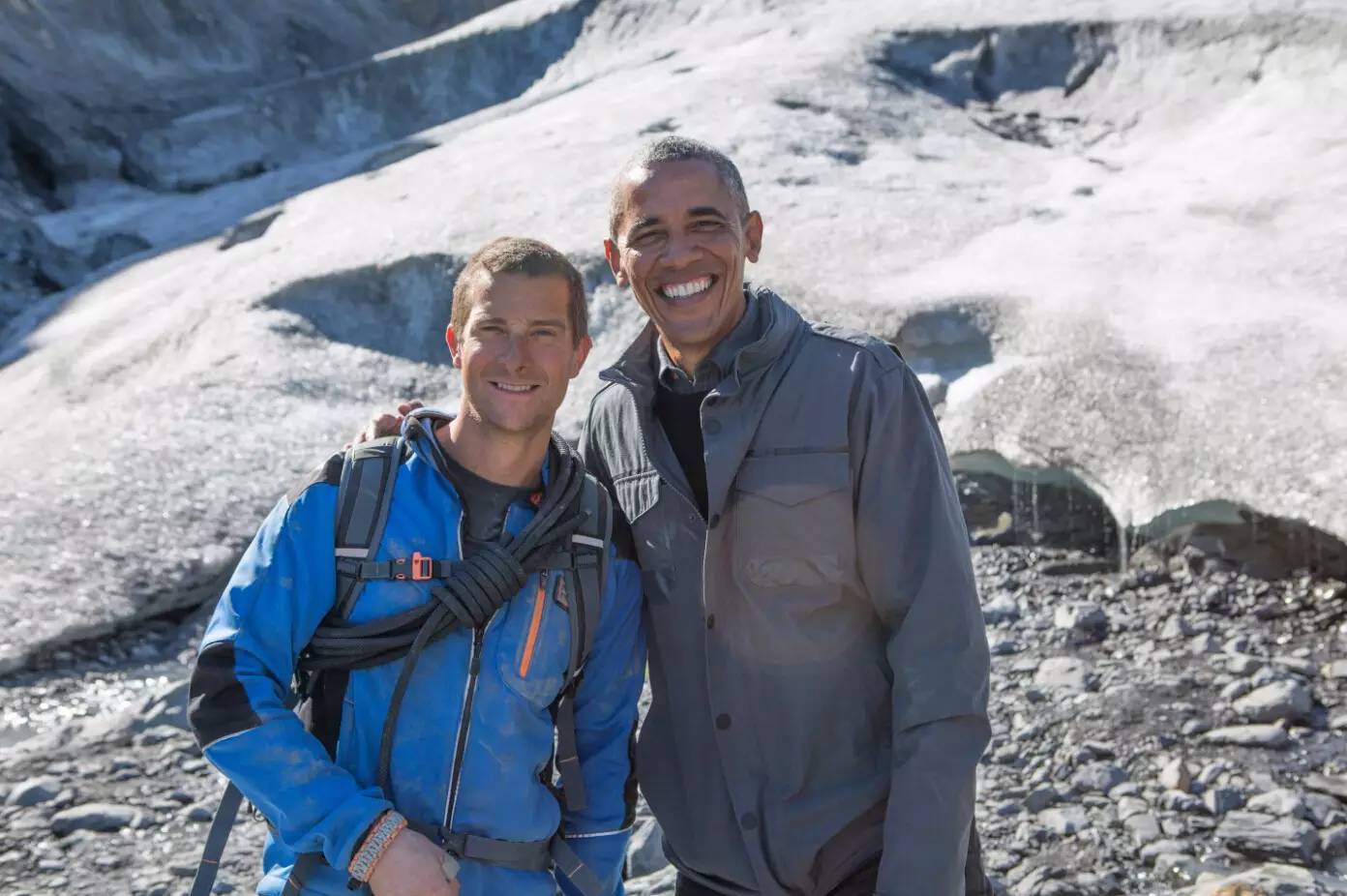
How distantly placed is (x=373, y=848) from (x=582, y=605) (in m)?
0.72

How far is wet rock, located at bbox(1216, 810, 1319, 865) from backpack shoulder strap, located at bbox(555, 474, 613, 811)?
9.94ft

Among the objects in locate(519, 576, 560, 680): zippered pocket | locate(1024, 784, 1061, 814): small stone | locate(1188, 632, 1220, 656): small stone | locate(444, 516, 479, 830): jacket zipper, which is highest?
locate(519, 576, 560, 680): zippered pocket

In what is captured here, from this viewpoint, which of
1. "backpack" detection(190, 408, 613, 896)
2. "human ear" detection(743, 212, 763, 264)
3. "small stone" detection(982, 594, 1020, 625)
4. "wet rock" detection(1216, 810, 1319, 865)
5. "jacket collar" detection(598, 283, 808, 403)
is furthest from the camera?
"small stone" detection(982, 594, 1020, 625)

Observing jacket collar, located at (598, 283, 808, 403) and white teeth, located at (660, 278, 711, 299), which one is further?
white teeth, located at (660, 278, 711, 299)

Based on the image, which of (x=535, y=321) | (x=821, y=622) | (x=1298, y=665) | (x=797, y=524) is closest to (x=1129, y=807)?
(x=1298, y=665)

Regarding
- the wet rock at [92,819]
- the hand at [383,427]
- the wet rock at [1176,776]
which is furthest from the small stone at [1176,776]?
the wet rock at [92,819]

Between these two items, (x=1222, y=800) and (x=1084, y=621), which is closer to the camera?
(x=1222, y=800)

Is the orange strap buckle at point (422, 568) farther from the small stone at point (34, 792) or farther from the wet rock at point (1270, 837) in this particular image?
the small stone at point (34, 792)

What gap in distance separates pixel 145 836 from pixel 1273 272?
7.98m

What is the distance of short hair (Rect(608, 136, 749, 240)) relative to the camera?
305cm

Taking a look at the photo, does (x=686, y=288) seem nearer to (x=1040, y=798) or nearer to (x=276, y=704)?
(x=276, y=704)

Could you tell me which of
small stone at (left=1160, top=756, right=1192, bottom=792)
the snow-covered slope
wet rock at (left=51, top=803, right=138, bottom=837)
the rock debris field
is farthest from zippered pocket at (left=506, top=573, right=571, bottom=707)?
the snow-covered slope

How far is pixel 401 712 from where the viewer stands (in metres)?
2.83

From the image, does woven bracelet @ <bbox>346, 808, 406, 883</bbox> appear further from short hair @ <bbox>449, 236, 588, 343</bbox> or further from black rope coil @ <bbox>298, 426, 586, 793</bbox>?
short hair @ <bbox>449, 236, 588, 343</bbox>
